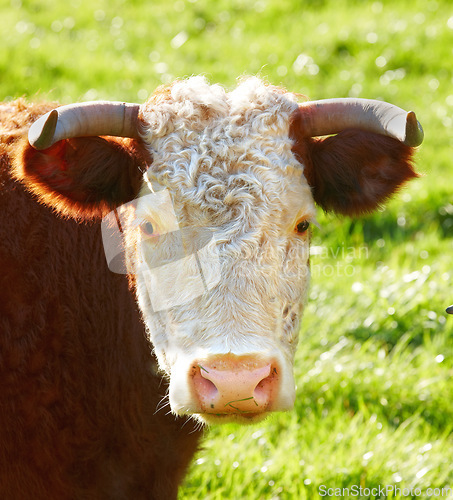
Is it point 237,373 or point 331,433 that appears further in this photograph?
point 331,433

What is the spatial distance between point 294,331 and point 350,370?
80.6 inches

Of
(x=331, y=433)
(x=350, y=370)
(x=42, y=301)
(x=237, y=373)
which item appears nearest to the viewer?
(x=237, y=373)

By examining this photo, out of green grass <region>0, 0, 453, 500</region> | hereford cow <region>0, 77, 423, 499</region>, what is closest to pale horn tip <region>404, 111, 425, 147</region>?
hereford cow <region>0, 77, 423, 499</region>

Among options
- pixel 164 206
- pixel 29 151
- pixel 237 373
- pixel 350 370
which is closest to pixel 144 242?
pixel 164 206

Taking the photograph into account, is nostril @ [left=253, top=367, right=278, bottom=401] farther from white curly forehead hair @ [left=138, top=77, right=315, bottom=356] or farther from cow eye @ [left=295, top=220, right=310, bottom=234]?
cow eye @ [left=295, top=220, right=310, bottom=234]

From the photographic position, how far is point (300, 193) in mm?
3299

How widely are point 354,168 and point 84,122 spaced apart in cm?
131

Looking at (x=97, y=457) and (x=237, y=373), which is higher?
(x=237, y=373)

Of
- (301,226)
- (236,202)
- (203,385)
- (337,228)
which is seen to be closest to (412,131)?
(301,226)

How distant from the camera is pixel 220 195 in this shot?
3.11 meters

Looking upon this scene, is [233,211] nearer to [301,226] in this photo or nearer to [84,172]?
[301,226]

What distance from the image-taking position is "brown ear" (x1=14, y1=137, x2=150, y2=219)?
10.7 feet

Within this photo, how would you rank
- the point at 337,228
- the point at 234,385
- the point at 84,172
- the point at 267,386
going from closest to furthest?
the point at 234,385
the point at 267,386
the point at 84,172
the point at 337,228

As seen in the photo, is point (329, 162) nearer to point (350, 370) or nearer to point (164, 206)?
point (164, 206)
